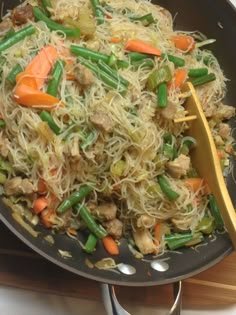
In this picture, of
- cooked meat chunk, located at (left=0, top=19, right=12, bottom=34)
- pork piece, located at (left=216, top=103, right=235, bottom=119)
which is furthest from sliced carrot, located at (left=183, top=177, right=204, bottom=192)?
cooked meat chunk, located at (left=0, top=19, right=12, bottom=34)

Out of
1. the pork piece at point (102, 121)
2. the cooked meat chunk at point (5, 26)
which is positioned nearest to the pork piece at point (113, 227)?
the pork piece at point (102, 121)

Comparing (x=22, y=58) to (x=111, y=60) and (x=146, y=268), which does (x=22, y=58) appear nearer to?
(x=111, y=60)

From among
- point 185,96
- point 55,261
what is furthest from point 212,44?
point 55,261

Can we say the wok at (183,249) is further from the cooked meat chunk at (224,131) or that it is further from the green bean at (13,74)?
the green bean at (13,74)

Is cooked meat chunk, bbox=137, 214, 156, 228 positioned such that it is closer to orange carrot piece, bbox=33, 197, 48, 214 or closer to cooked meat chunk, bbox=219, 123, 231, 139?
orange carrot piece, bbox=33, 197, 48, 214

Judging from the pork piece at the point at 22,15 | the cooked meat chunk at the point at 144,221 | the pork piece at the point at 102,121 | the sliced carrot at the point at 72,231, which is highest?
the pork piece at the point at 22,15

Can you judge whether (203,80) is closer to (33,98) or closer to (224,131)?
(224,131)
